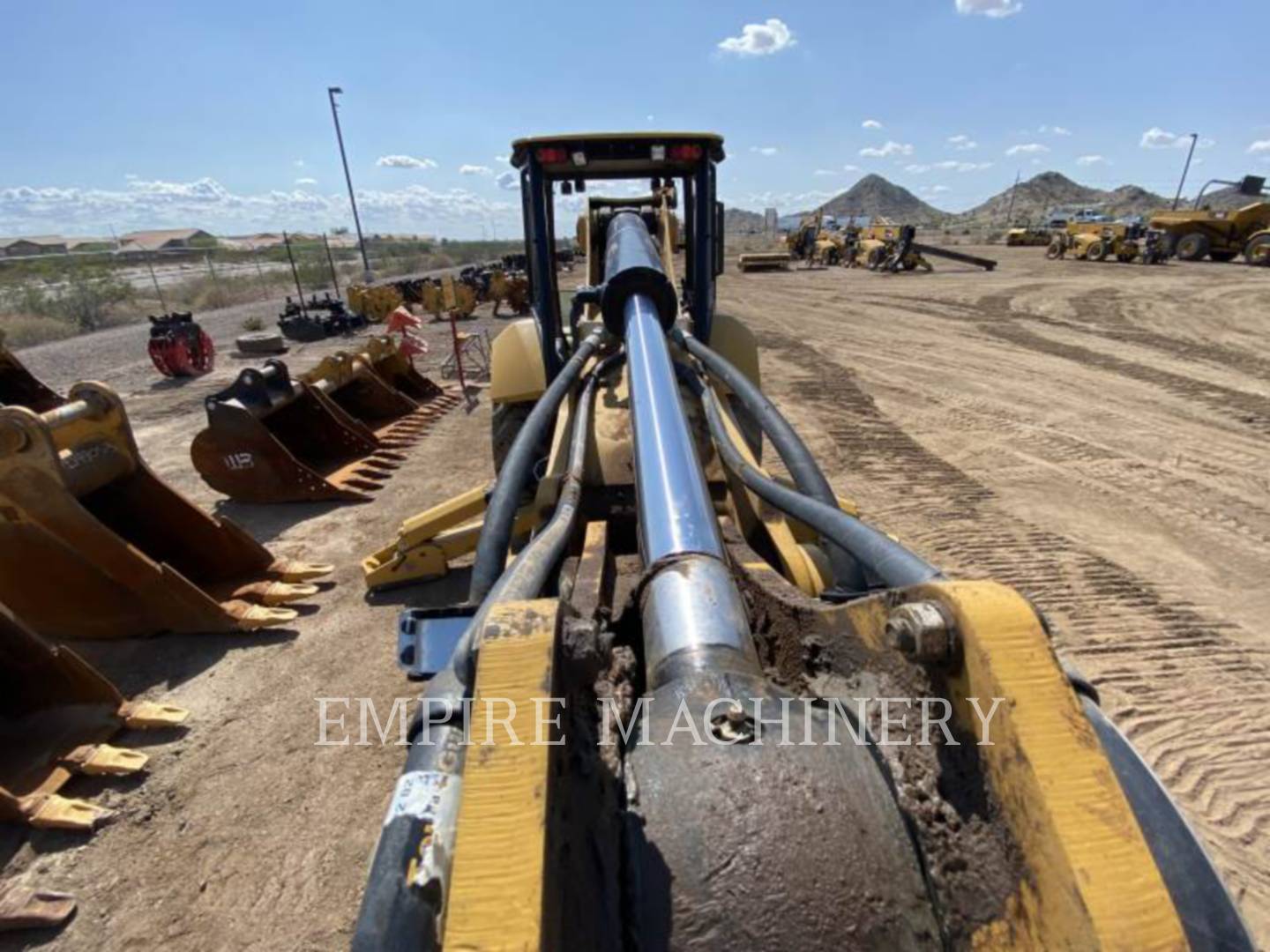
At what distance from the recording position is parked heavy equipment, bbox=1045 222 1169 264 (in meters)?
25.0

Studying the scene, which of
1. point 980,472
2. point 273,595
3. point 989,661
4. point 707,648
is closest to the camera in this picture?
point 989,661

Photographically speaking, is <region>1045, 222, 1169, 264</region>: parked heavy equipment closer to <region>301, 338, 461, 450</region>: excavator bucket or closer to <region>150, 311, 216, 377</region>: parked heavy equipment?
<region>301, 338, 461, 450</region>: excavator bucket

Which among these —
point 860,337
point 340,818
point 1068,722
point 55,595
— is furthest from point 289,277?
point 1068,722

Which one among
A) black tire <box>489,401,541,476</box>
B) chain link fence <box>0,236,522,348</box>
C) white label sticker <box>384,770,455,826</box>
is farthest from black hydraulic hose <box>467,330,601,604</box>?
chain link fence <box>0,236,522,348</box>

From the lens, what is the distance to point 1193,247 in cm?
2520

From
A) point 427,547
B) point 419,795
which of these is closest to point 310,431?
point 427,547

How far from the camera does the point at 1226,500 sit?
568cm

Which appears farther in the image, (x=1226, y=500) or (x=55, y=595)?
(x=1226, y=500)

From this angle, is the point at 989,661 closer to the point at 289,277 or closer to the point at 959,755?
the point at 959,755

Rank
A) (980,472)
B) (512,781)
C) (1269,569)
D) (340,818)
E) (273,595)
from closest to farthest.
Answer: (512,781) < (340,818) < (273,595) < (1269,569) < (980,472)

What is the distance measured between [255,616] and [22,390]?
224cm

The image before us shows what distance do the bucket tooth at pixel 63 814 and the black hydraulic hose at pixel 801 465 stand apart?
10.0ft

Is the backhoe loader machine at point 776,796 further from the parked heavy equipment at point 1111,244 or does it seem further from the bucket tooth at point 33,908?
the parked heavy equipment at point 1111,244

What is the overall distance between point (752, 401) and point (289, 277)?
35184mm
